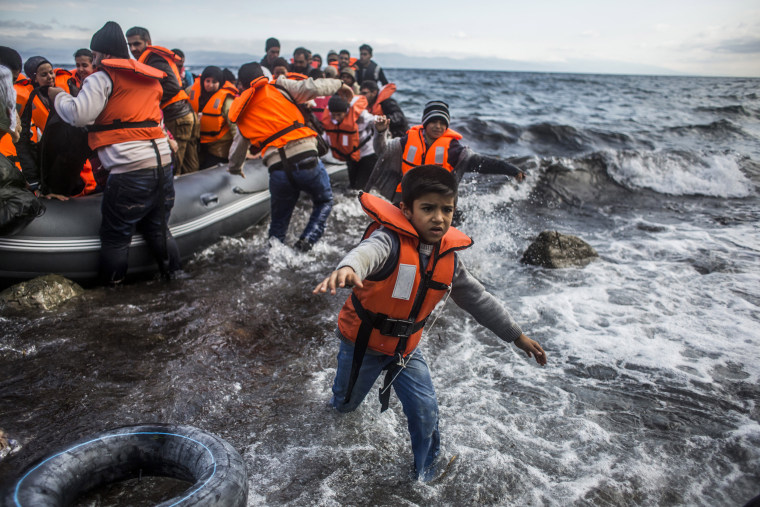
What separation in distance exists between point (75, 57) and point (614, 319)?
6612mm

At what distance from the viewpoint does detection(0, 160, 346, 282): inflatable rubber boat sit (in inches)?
185

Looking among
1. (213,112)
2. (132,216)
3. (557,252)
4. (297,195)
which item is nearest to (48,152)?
(132,216)

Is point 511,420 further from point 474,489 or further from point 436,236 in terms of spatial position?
point 436,236

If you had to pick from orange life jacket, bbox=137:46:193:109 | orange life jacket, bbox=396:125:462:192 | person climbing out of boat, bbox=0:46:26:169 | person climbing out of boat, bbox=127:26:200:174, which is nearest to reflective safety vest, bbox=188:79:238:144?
person climbing out of boat, bbox=127:26:200:174

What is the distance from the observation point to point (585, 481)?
2.98 meters

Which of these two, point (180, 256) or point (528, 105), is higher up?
point (528, 105)

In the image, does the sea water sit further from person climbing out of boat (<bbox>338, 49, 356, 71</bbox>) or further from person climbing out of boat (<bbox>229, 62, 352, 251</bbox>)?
person climbing out of boat (<bbox>338, 49, 356, 71</bbox>)

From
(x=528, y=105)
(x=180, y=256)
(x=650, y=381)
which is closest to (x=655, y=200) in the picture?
(x=650, y=381)

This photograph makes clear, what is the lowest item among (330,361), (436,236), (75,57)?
(330,361)

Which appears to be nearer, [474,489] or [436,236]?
[436,236]

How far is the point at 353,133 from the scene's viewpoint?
24.6ft

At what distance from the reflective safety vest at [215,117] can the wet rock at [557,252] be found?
4467 millimetres

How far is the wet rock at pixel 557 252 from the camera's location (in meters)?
6.33

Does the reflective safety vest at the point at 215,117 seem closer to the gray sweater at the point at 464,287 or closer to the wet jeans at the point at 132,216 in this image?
the wet jeans at the point at 132,216
